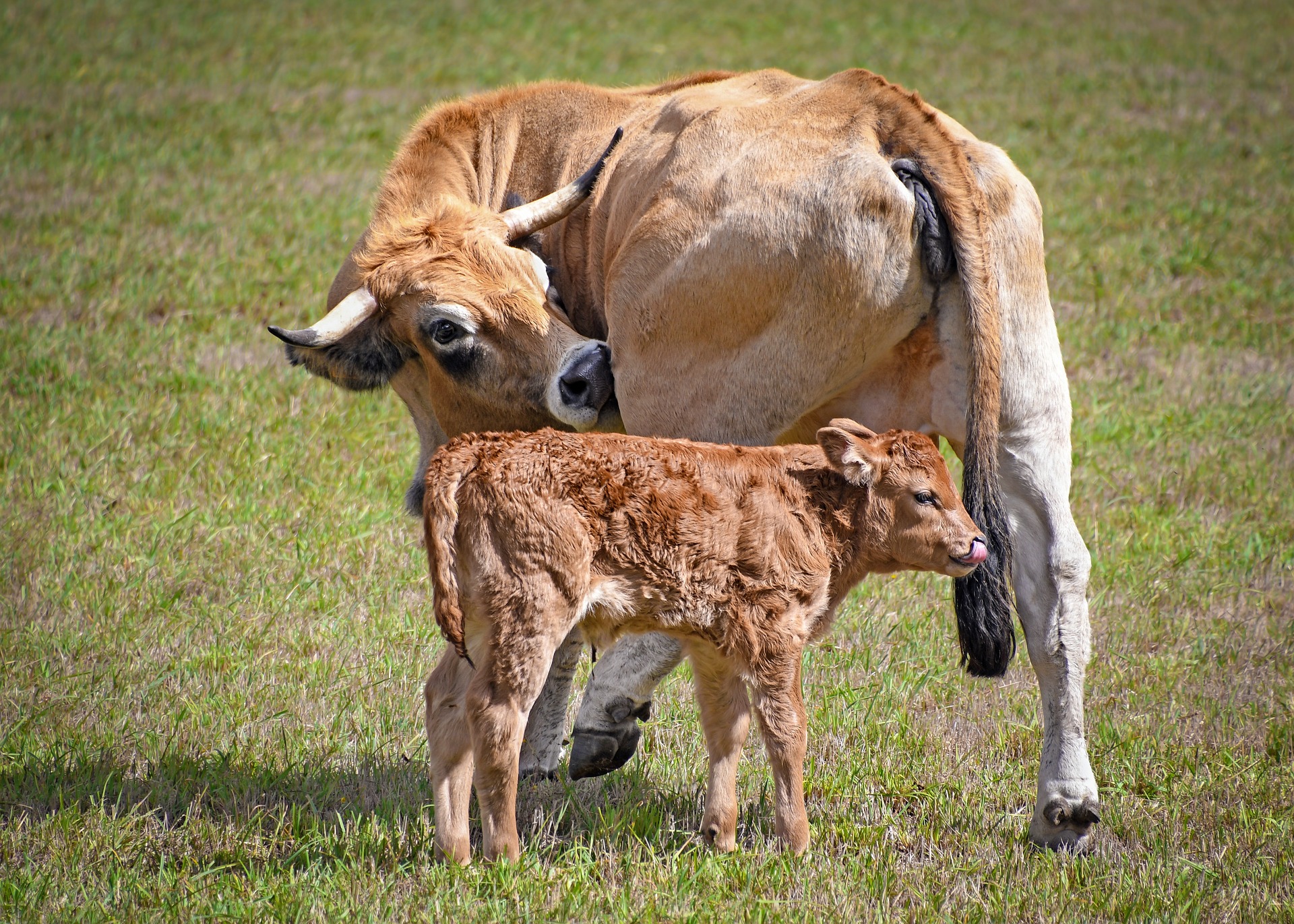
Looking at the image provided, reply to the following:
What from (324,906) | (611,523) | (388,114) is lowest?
(388,114)

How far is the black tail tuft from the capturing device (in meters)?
4.38

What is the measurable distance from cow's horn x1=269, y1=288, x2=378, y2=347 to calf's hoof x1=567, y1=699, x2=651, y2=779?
2.04 metres

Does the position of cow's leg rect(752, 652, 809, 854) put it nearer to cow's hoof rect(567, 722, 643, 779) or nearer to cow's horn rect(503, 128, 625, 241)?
cow's hoof rect(567, 722, 643, 779)

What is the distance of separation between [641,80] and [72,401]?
9.96 m

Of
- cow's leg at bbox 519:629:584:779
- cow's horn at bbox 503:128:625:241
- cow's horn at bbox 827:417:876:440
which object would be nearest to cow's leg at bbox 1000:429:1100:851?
cow's horn at bbox 827:417:876:440

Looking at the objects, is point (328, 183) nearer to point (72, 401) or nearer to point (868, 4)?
point (72, 401)

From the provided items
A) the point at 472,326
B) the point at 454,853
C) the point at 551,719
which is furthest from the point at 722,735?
the point at 472,326

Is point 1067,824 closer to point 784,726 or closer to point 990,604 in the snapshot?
point 990,604

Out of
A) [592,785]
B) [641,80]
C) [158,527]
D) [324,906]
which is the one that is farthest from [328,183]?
[324,906]

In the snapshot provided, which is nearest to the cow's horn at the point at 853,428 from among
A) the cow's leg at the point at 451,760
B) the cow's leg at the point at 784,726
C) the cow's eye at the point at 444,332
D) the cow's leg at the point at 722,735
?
the cow's leg at the point at 784,726

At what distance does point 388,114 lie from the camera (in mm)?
15492

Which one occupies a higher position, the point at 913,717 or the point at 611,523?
the point at 611,523

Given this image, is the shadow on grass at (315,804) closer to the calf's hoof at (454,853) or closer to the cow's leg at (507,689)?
the calf's hoof at (454,853)

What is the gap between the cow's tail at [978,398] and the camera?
4.34 m
